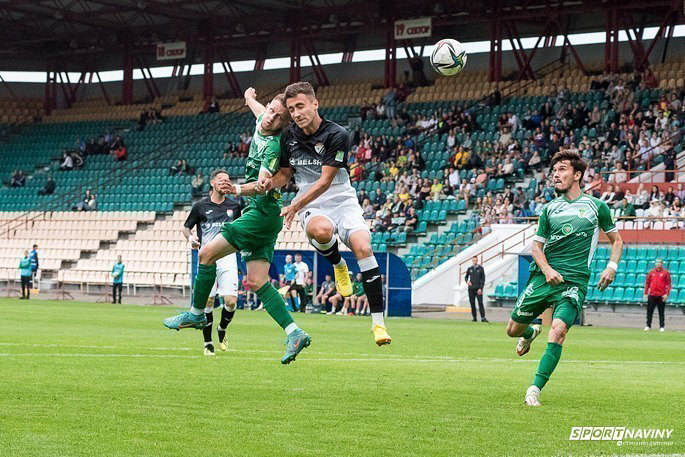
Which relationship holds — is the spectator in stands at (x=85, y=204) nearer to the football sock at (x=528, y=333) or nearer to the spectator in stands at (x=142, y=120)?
the spectator in stands at (x=142, y=120)

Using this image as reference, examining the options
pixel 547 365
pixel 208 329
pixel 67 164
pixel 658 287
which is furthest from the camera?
pixel 67 164

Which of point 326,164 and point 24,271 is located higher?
point 326,164

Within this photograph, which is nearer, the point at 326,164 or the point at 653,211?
the point at 326,164

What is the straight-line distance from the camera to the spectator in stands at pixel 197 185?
47.4 m

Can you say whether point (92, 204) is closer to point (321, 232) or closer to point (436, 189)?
point (436, 189)

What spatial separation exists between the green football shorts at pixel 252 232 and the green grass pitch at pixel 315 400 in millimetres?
1341

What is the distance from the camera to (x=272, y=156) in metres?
11.0

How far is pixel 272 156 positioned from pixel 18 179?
154ft

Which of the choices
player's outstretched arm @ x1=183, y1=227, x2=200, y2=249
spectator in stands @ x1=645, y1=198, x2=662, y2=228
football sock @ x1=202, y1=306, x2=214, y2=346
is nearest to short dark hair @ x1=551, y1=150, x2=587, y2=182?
football sock @ x1=202, y1=306, x2=214, y2=346

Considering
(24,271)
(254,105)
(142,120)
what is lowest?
(24,271)

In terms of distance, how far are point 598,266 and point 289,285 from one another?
955 cm

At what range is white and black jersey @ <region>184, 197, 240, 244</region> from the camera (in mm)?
15320

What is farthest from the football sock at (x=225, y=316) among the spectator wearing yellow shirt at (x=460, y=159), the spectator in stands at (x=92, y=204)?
the spectator in stands at (x=92, y=204)

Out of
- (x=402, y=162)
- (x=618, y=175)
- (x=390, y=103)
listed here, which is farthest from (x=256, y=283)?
(x=390, y=103)
